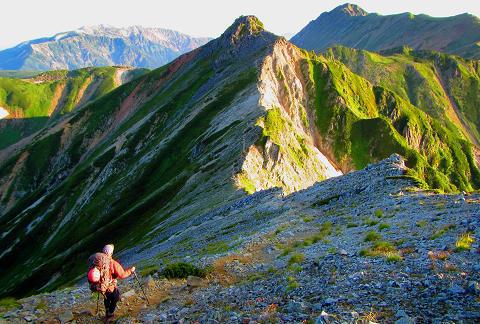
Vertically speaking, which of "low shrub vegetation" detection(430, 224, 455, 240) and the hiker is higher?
the hiker

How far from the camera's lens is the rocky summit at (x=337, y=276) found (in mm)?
14328

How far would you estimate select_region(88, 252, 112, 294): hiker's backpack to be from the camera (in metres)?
16.7

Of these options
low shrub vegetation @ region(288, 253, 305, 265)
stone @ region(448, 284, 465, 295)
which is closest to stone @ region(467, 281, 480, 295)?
stone @ region(448, 284, 465, 295)

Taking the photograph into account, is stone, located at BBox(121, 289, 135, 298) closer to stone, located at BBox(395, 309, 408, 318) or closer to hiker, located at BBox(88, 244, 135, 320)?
hiker, located at BBox(88, 244, 135, 320)

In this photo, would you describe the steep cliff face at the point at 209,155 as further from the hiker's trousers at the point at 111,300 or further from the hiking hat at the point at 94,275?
the hiking hat at the point at 94,275

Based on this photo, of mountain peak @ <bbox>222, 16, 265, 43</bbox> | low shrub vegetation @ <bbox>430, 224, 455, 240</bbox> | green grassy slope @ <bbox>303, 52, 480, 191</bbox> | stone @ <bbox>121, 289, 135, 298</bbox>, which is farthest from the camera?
mountain peak @ <bbox>222, 16, 265, 43</bbox>

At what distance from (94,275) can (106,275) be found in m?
0.61

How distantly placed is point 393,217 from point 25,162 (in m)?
208

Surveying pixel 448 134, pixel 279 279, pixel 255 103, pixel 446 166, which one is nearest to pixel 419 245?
pixel 279 279

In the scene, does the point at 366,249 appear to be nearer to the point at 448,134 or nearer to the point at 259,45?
the point at 259,45

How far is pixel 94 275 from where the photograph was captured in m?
16.5

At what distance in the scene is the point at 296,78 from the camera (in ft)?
457

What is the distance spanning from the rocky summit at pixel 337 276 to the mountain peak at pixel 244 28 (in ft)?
481

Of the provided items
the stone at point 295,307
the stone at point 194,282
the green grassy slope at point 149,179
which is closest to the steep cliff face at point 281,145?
the green grassy slope at point 149,179
